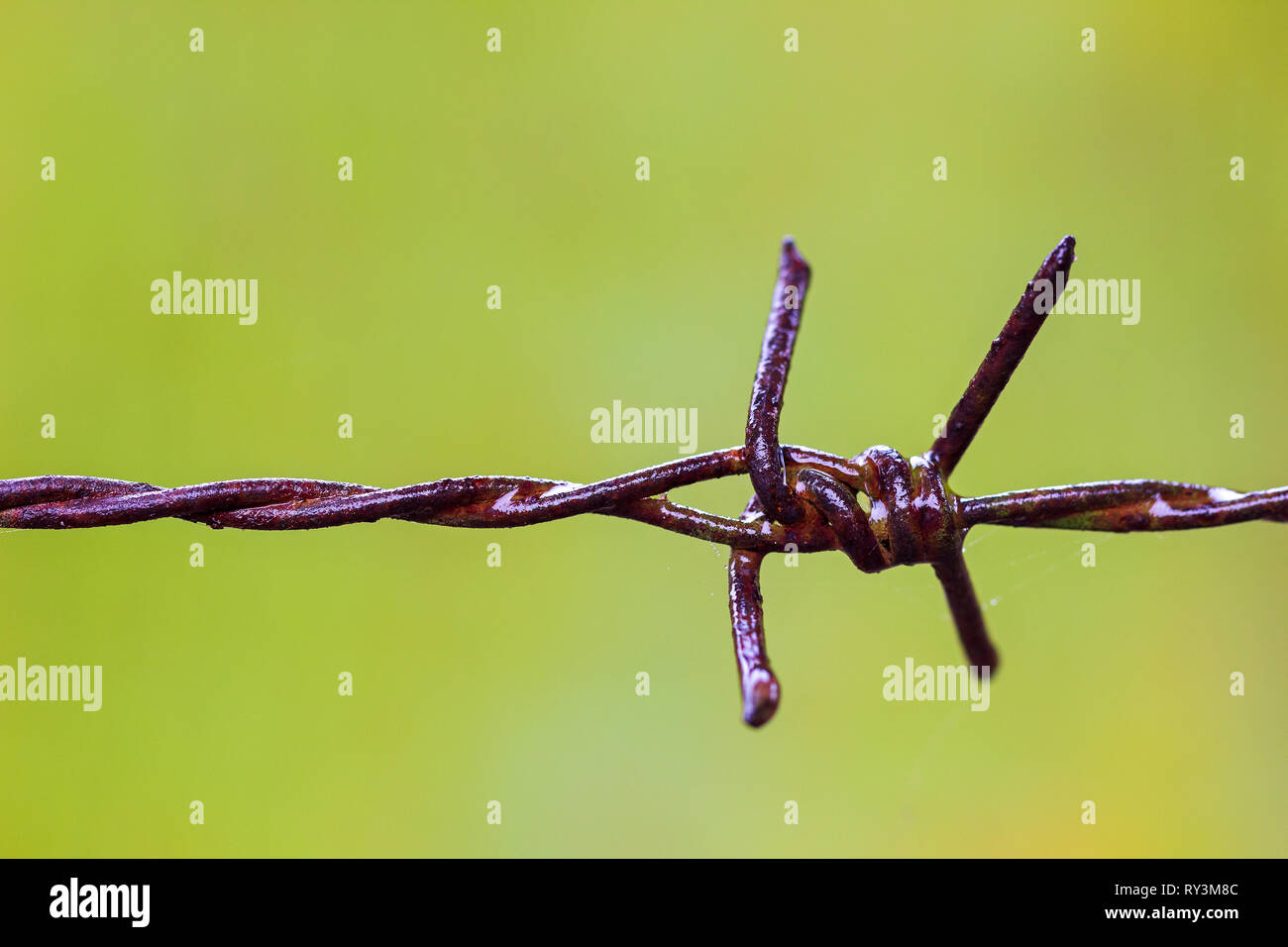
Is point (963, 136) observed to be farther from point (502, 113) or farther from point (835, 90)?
point (502, 113)

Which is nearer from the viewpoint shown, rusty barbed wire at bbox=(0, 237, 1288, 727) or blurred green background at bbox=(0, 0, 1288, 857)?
rusty barbed wire at bbox=(0, 237, 1288, 727)

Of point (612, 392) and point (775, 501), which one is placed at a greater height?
point (612, 392)

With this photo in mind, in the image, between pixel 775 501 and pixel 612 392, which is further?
pixel 612 392

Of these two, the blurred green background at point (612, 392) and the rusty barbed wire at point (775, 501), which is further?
the blurred green background at point (612, 392)
